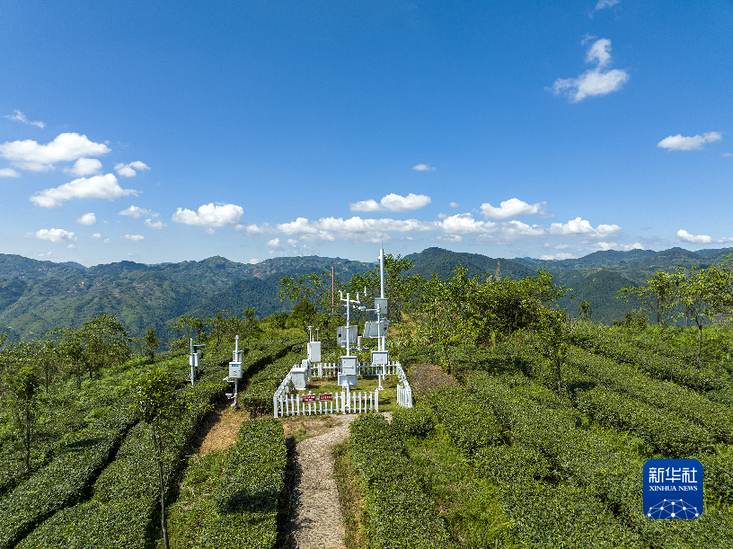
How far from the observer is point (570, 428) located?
10438 millimetres

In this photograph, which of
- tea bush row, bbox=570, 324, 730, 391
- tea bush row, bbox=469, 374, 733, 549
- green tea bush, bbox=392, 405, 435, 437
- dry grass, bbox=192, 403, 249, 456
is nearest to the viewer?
tea bush row, bbox=469, 374, 733, 549

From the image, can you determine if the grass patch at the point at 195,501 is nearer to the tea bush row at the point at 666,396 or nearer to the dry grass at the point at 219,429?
the dry grass at the point at 219,429

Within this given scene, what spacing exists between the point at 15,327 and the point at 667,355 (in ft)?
837

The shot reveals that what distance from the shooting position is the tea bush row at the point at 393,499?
663 cm

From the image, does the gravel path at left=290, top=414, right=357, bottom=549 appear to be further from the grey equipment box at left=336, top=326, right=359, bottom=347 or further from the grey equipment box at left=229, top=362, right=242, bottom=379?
the grey equipment box at left=229, top=362, right=242, bottom=379

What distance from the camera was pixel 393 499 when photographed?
7.73 m

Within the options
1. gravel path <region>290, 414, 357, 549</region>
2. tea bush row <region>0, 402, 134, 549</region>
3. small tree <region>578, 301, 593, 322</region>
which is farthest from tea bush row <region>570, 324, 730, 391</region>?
tea bush row <region>0, 402, 134, 549</region>

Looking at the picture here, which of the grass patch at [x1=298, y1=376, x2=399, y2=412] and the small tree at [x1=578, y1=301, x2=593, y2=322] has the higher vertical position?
the small tree at [x1=578, y1=301, x2=593, y2=322]

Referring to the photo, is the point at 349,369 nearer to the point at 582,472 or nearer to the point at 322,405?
the point at 322,405

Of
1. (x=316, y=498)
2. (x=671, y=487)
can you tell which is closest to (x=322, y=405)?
(x=316, y=498)

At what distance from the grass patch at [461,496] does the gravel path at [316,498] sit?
2495 millimetres

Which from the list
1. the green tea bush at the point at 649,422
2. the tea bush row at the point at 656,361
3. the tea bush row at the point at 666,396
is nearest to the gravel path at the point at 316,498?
the green tea bush at the point at 649,422

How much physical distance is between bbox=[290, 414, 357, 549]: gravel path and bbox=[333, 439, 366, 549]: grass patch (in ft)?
0.49

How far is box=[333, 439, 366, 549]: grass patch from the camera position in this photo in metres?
7.77
